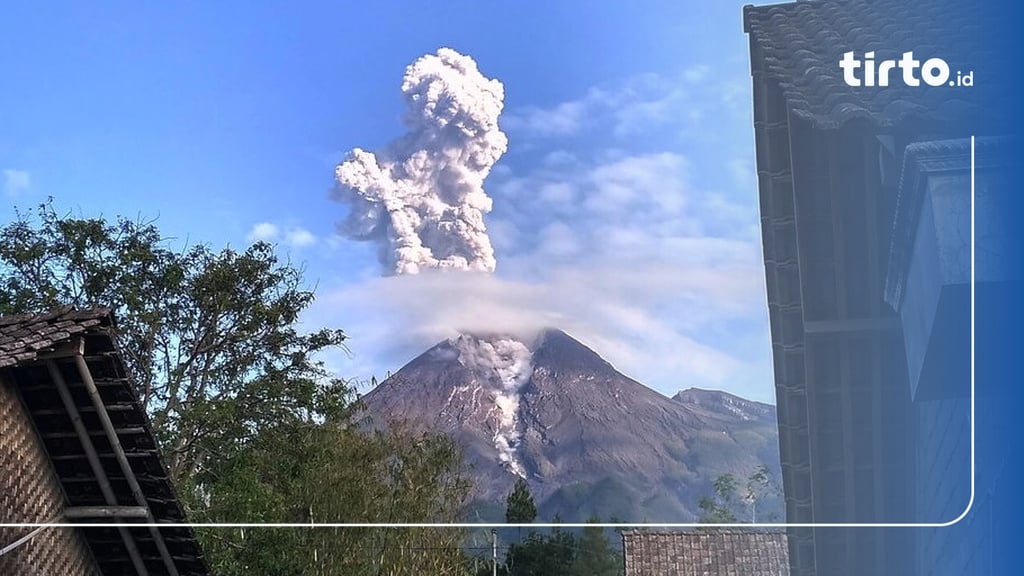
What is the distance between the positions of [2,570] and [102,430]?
443mm

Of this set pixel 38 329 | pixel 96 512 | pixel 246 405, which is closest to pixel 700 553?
pixel 246 405

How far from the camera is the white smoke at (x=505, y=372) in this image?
199 inches

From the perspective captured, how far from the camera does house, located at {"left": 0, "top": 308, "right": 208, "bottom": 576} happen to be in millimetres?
2588

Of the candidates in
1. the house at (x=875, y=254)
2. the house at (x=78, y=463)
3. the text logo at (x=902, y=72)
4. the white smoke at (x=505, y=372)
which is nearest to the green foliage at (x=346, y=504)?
the white smoke at (x=505, y=372)

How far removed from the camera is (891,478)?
2311 mm

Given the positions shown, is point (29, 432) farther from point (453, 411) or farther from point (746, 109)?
point (453, 411)

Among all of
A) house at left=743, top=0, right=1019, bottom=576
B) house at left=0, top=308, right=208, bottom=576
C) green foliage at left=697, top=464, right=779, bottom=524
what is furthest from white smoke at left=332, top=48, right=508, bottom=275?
house at left=743, top=0, right=1019, bottom=576

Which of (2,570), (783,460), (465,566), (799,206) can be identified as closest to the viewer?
(799,206)

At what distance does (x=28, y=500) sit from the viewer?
2.69 metres

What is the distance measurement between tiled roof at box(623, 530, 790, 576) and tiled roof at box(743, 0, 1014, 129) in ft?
11.0

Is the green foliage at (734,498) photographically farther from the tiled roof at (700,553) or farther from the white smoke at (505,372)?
the white smoke at (505,372)

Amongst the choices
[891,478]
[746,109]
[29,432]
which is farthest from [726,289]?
[29,432]

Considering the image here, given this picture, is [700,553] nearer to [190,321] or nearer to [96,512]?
[190,321]

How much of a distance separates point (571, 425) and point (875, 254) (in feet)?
13.1
